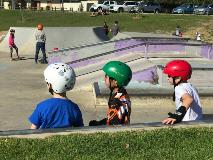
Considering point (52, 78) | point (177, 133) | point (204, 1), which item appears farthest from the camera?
point (204, 1)

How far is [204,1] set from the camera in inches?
2950

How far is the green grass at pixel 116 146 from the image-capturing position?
17.0ft

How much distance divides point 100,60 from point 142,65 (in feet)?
9.56

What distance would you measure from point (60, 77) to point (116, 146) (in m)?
1.13

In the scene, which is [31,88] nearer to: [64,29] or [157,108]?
[157,108]

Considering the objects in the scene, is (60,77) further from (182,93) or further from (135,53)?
(135,53)

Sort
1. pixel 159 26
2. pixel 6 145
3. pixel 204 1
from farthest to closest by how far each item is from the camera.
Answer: pixel 204 1 → pixel 159 26 → pixel 6 145

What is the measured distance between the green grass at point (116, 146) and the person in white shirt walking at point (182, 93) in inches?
10.7

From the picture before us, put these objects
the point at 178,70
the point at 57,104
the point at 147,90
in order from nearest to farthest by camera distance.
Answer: the point at 57,104 → the point at 178,70 → the point at 147,90

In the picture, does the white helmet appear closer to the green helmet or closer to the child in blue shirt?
the child in blue shirt

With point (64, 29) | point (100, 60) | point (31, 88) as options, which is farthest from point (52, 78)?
point (64, 29)

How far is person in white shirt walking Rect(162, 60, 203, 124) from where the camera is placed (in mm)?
5730

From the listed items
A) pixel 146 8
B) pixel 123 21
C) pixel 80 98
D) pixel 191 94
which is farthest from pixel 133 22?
pixel 191 94

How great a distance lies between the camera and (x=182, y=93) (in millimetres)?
5770
